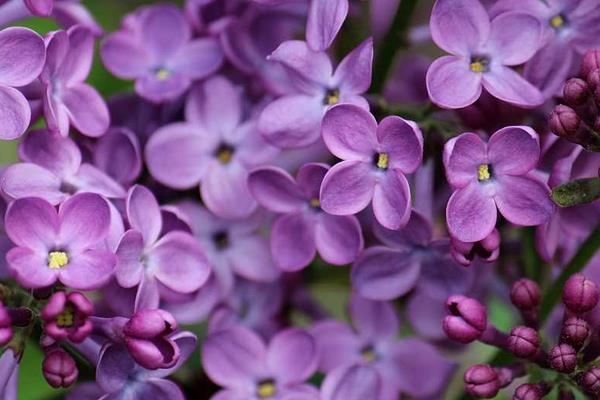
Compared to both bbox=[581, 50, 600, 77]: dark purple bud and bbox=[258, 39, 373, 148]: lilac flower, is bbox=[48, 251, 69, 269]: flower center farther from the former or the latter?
bbox=[581, 50, 600, 77]: dark purple bud

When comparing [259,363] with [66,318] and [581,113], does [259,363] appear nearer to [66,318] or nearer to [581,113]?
[66,318]

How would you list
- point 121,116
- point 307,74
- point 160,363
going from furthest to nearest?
point 121,116 → point 307,74 → point 160,363

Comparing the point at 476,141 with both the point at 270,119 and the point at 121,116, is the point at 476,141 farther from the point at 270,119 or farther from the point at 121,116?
the point at 121,116

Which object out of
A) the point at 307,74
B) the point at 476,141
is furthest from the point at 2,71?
the point at 476,141

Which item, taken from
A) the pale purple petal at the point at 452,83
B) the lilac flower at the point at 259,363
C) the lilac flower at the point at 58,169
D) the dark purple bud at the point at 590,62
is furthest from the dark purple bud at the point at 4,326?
the dark purple bud at the point at 590,62

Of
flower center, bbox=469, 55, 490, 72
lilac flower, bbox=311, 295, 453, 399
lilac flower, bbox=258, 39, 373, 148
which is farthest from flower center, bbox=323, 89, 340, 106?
lilac flower, bbox=311, 295, 453, 399

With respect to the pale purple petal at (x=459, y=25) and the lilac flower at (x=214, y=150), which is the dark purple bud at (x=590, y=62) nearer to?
the pale purple petal at (x=459, y=25)
